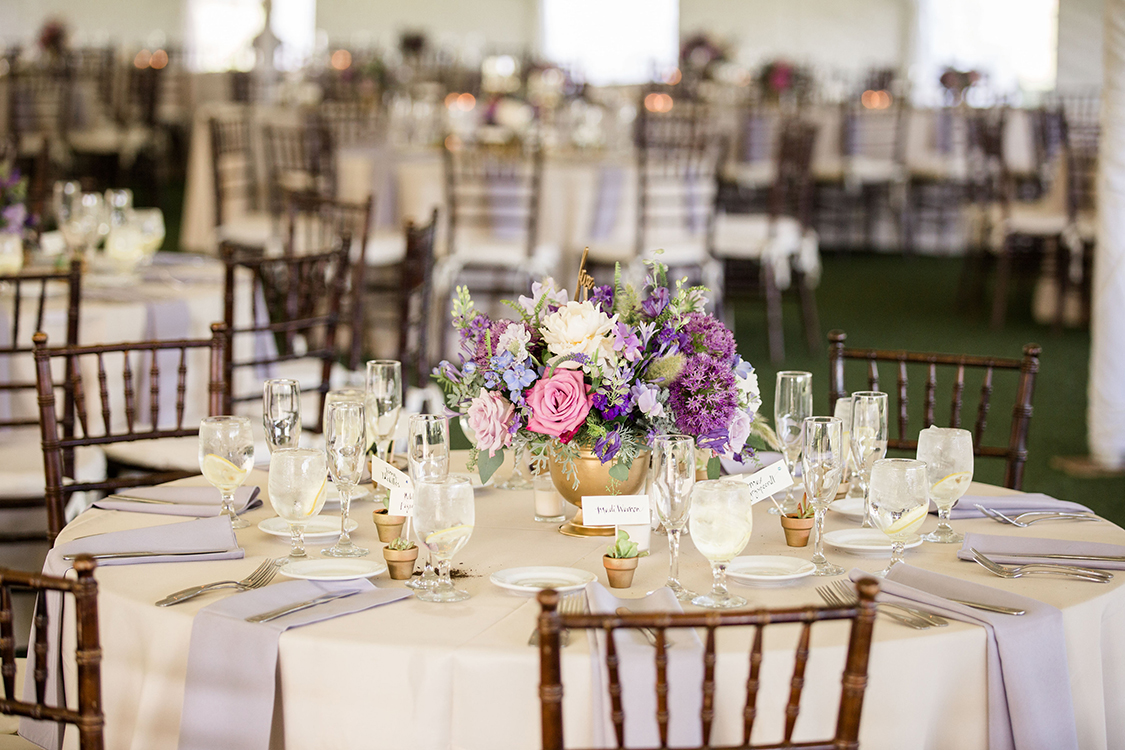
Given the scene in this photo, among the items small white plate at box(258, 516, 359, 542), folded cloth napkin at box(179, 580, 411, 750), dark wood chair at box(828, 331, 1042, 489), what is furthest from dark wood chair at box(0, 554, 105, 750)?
dark wood chair at box(828, 331, 1042, 489)

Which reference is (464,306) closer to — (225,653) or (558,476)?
(558,476)

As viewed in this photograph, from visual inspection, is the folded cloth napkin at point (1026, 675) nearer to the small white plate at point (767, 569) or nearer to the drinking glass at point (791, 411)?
the small white plate at point (767, 569)

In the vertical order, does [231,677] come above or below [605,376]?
below

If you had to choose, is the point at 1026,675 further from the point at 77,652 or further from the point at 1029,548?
the point at 77,652

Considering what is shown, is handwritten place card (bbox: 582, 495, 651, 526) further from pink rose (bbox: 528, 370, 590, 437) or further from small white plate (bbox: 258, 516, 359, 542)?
small white plate (bbox: 258, 516, 359, 542)

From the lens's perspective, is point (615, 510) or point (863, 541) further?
point (863, 541)

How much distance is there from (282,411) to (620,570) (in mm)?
646

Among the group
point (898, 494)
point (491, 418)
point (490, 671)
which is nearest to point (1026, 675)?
point (898, 494)

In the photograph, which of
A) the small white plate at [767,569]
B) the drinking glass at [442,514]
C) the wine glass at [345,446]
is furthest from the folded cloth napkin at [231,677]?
the small white plate at [767,569]

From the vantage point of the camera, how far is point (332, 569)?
1621 mm

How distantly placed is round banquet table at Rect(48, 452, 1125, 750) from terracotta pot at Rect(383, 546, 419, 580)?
Answer: 0.02 m

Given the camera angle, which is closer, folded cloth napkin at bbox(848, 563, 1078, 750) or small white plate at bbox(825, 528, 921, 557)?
folded cloth napkin at bbox(848, 563, 1078, 750)

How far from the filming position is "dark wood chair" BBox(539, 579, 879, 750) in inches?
45.5

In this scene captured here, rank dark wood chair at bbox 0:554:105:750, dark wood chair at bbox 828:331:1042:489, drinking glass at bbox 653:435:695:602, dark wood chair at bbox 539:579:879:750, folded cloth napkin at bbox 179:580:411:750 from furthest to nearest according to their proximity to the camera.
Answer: dark wood chair at bbox 828:331:1042:489 < drinking glass at bbox 653:435:695:602 < folded cloth napkin at bbox 179:580:411:750 < dark wood chair at bbox 0:554:105:750 < dark wood chair at bbox 539:579:879:750
